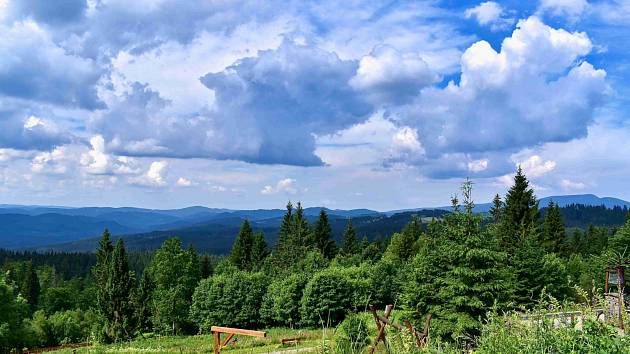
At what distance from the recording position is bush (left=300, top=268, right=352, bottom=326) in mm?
46219

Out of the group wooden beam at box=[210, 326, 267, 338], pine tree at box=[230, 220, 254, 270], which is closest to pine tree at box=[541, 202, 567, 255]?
pine tree at box=[230, 220, 254, 270]

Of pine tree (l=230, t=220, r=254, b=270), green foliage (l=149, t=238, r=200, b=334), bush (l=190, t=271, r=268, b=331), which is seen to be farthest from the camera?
pine tree (l=230, t=220, r=254, b=270)

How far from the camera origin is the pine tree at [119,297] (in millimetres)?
54094

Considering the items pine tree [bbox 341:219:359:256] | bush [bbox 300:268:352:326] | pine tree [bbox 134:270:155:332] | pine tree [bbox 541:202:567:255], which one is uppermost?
pine tree [bbox 541:202:567:255]

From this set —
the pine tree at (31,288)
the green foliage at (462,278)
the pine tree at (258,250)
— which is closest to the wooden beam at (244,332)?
the green foliage at (462,278)

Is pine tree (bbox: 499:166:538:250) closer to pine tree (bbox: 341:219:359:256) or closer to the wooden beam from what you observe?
pine tree (bbox: 341:219:359:256)

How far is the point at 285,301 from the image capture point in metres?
49.1

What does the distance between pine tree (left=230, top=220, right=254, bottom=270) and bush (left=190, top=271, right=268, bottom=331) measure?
1937cm

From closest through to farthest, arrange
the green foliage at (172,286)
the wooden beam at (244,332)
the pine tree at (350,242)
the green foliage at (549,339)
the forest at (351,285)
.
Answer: the green foliage at (549,339), the wooden beam at (244,332), the forest at (351,285), the green foliage at (172,286), the pine tree at (350,242)

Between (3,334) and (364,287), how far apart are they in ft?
103

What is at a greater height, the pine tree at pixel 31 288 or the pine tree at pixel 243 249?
the pine tree at pixel 243 249

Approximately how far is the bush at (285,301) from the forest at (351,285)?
0.12 metres

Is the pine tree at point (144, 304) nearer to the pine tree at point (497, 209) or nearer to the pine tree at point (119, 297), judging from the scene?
the pine tree at point (119, 297)

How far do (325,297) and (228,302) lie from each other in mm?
11617
